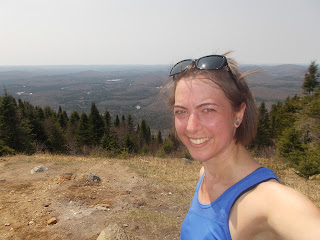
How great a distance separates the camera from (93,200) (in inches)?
276

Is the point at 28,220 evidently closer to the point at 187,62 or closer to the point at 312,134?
the point at 187,62

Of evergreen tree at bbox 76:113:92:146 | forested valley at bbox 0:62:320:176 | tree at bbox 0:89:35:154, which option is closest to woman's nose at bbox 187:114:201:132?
forested valley at bbox 0:62:320:176

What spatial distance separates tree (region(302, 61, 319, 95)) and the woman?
2317 cm

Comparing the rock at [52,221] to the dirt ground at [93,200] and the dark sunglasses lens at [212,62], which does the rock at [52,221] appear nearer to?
the dirt ground at [93,200]

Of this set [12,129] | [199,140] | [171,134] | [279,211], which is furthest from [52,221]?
[12,129]

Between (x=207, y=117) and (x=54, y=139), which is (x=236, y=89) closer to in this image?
(x=207, y=117)

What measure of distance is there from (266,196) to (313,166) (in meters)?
12.1

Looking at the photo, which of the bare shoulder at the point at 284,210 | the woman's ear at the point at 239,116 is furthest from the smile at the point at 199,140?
the bare shoulder at the point at 284,210

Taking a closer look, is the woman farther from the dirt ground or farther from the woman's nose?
the dirt ground

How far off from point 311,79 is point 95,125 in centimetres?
2883

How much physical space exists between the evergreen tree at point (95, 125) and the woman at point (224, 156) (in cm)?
3296

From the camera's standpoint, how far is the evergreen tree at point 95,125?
33188mm

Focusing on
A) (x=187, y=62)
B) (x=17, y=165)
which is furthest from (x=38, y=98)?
(x=187, y=62)

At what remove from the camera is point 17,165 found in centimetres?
1083
